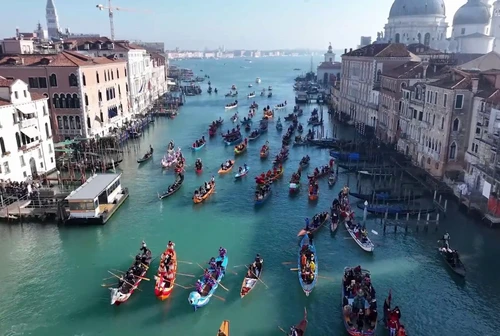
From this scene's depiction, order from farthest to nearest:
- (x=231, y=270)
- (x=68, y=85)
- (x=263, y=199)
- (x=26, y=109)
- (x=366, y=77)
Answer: (x=366, y=77)
(x=68, y=85)
(x=26, y=109)
(x=263, y=199)
(x=231, y=270)

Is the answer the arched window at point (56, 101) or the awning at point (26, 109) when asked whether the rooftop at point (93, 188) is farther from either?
the arched window at point (56, 101)

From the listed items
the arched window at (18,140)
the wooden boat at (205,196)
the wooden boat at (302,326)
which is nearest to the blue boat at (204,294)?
the wooden boat at (302,326)

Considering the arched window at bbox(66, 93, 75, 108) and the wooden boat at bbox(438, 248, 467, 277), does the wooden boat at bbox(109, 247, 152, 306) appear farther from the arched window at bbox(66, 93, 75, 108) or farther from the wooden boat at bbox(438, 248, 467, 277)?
the arched window at bbox(66, 93, 75, 108)

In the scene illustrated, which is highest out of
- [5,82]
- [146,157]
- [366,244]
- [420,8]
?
[420,8]

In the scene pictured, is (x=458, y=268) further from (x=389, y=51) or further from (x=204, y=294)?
(x=389, y=51)

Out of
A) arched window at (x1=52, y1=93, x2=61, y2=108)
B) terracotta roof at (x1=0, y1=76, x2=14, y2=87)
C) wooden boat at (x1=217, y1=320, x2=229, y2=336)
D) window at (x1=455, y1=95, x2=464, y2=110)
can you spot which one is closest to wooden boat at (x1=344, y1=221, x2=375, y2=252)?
wooden boat at (x1=217, y1=320, x2=229, y2=336)

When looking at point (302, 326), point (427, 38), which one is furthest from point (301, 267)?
point (427, 38)

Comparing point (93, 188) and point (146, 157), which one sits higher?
point (93, 188)

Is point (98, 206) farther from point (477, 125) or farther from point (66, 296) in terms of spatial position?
point (477, 125)
